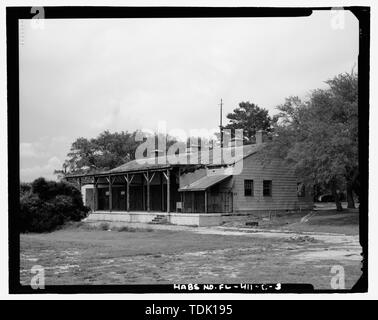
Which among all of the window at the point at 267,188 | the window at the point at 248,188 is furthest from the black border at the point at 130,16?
the window at the point at 267,188

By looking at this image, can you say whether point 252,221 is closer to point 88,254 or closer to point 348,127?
point 348,127

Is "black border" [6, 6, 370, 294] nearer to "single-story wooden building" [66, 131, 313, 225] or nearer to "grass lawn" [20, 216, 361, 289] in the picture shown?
"grass lawn" [20, 216, 361, 289]

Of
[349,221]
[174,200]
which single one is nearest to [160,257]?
[349,221]

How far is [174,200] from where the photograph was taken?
29.3 m

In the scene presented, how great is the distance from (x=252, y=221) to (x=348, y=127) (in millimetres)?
6967

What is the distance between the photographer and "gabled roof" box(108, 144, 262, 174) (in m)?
27.2

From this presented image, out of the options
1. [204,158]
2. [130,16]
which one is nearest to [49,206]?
[204,158]

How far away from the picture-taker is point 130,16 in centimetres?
Answer: 529

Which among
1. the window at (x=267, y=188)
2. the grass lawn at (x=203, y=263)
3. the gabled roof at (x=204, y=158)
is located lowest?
the grass lawn at (x=203, y=263)

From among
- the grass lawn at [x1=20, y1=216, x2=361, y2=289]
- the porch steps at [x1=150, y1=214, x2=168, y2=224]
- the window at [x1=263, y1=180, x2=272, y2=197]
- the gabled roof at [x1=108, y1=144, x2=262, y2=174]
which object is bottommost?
the porch steps at [x1=150, y1=214, x2=168, y2=224]

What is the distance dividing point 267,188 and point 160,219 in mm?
6156

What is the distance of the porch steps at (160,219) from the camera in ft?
87.9

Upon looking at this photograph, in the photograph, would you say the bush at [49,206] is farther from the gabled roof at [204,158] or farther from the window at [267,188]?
the window at [267,188]

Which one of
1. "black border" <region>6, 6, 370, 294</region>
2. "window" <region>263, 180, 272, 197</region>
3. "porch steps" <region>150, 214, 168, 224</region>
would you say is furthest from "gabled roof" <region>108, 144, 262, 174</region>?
"black border" <region>6, 6, 370, 294</region>
